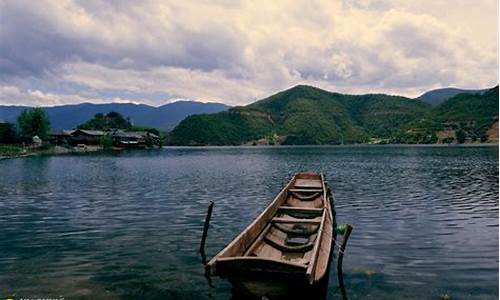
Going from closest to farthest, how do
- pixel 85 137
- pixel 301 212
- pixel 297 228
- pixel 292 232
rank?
pixel 292 232, pixel 297 228, pixel 301 212, pixel 85 137

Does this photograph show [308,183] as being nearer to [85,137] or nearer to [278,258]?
[278,258]

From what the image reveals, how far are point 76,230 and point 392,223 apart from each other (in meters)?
19.8

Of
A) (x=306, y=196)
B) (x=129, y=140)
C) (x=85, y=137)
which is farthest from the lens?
(x=129, y=140)

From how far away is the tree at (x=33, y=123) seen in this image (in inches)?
5285

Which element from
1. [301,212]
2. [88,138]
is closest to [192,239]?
[301,212]

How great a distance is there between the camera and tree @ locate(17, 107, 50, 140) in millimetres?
134250

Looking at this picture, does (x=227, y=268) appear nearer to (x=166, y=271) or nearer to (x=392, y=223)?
(x=166, y=271)

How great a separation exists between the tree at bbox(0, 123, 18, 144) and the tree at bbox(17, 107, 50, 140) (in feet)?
14.1

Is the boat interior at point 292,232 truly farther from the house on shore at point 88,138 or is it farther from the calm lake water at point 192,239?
the house on shore at point 88,138

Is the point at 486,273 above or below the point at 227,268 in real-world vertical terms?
below

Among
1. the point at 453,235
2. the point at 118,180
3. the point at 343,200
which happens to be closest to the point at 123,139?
the point at 118,180

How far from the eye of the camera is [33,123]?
13475 centimetres

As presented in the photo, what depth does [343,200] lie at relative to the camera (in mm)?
36562

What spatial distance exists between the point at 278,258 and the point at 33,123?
459ft
